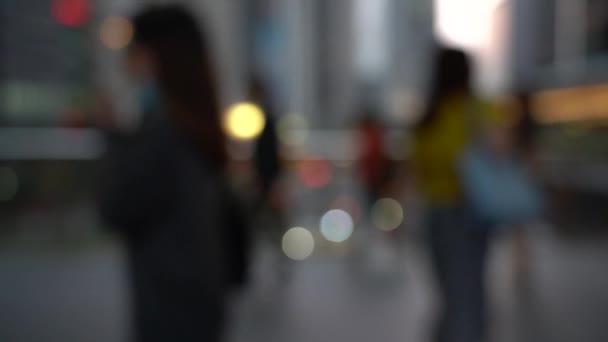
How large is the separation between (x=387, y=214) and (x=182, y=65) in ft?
20.9

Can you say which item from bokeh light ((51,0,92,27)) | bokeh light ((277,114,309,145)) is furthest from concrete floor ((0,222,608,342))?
bokeh light ((51,0,92,27))

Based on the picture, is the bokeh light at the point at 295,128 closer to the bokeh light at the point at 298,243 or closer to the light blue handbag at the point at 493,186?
the bokeh light at the point at 298,243

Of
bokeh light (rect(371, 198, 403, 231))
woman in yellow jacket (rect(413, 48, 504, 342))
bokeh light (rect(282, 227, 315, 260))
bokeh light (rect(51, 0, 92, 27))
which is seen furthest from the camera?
bokeh light (rect(51, 0, 92, 27))

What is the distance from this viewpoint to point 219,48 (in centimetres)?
1430

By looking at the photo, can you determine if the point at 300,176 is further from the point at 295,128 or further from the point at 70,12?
the point at 70,12

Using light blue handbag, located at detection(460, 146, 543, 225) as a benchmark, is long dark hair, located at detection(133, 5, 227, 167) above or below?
above

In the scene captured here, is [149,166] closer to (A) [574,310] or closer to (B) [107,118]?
(B) [107,118]

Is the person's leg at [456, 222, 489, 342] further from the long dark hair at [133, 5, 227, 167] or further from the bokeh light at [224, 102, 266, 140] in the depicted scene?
the bokeh light at [224, 102, 266, 140]

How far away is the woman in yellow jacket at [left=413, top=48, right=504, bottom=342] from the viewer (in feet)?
13.0

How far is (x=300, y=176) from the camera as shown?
10.7 metres

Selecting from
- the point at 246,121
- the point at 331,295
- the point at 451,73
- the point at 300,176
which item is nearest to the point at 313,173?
the point at 300,176

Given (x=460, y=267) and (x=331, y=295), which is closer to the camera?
(x=460, y=267)

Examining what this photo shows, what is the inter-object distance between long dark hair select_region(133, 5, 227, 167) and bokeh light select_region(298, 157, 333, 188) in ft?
27.3

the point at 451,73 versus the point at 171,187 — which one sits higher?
the point at 451,73
